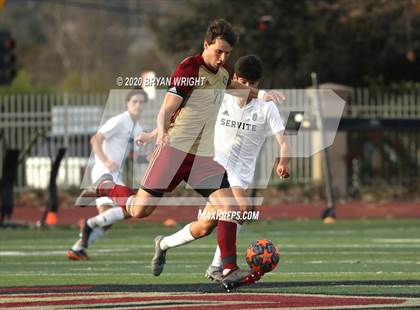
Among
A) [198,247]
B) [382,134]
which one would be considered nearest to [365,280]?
[198,247]

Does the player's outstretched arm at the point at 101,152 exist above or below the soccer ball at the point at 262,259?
above

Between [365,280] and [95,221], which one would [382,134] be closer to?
[95,221]

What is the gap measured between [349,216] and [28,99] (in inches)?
368

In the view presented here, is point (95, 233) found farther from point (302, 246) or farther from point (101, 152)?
point (302, 246)

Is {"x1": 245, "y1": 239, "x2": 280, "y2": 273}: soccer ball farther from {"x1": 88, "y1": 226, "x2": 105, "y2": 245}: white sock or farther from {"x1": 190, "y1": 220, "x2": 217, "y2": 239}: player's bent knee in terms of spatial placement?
{"x1": 88, "y1": 226, "x2": 105, "y2": 245}: white sock

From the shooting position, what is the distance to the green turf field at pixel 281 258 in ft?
42.3

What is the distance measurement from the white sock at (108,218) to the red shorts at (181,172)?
3.74m

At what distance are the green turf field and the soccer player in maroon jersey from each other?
83 cm

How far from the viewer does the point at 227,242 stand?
11.9 m

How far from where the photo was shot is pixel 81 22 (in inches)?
2884

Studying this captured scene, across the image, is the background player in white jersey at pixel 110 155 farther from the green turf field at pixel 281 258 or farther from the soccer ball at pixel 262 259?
the soccer ball at pixel 262 259

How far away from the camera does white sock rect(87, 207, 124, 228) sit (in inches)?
621

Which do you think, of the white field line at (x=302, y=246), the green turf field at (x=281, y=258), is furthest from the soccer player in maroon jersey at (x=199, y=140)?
the white field line at (x=302, y=246)

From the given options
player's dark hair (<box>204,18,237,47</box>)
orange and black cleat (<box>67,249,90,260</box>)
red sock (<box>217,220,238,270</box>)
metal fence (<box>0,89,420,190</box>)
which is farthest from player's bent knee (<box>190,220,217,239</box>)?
metal fence (<box>0,89,420,190</box>)
